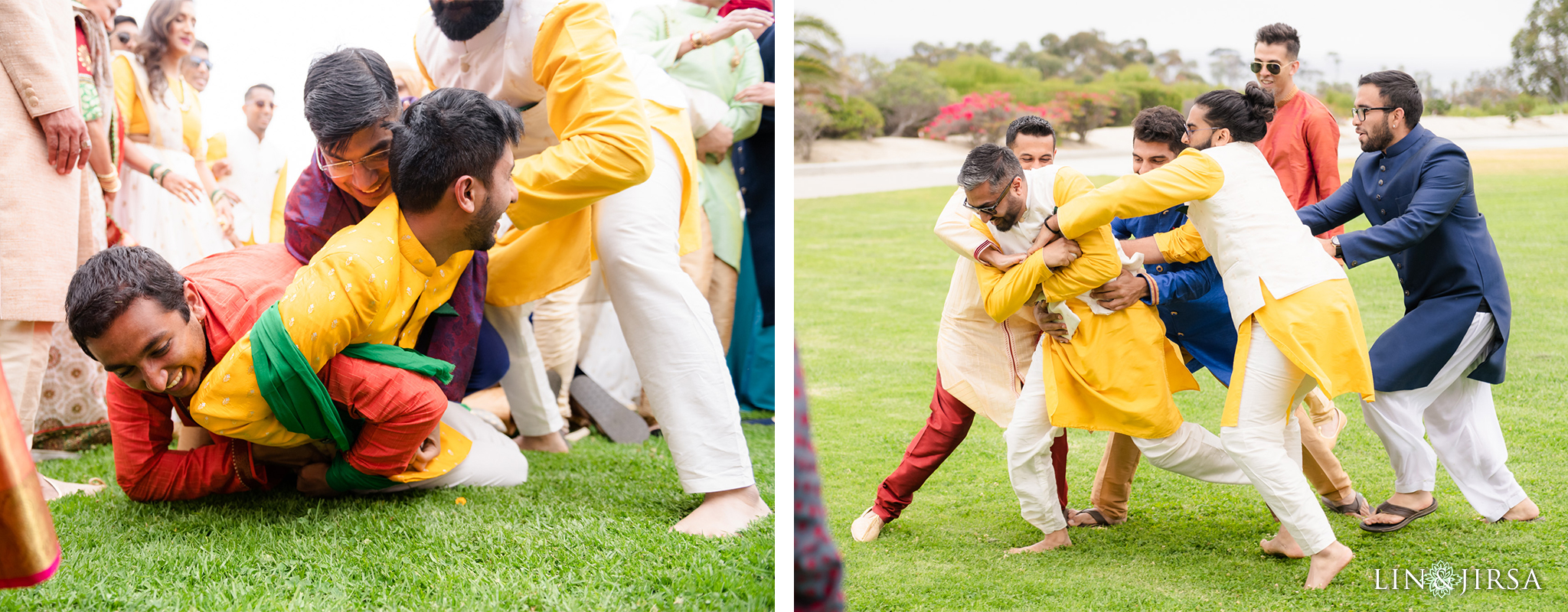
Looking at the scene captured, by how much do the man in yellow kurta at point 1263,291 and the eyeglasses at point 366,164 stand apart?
1.58 meters

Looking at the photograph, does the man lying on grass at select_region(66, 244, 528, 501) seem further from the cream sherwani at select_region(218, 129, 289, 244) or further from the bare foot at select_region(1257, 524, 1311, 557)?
the bare foot at select_region(1257, 524, 1311, 557)

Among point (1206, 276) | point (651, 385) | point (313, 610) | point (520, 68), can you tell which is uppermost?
point (520, 68)

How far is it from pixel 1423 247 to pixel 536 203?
226 cm

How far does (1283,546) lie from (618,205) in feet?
6.06

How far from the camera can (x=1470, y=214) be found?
2537 millimetres

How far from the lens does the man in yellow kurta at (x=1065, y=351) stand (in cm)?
243

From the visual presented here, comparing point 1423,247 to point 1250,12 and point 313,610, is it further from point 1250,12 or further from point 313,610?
point 1250,12

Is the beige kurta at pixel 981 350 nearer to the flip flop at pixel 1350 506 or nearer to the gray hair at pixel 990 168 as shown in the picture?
the gray hair at pixel 990 168

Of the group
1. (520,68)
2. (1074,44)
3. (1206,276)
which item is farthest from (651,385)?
(1074,44)

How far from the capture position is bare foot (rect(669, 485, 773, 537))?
2248mm

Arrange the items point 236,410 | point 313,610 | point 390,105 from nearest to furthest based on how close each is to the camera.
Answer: point 313,610
point 236,410
point 390,105

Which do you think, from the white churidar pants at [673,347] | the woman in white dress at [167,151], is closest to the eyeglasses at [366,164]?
the white churidar pants at [673,347]

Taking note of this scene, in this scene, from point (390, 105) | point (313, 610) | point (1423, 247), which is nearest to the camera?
point (313, 610)

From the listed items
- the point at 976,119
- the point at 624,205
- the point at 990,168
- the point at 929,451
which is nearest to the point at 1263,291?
the point at 990,168
